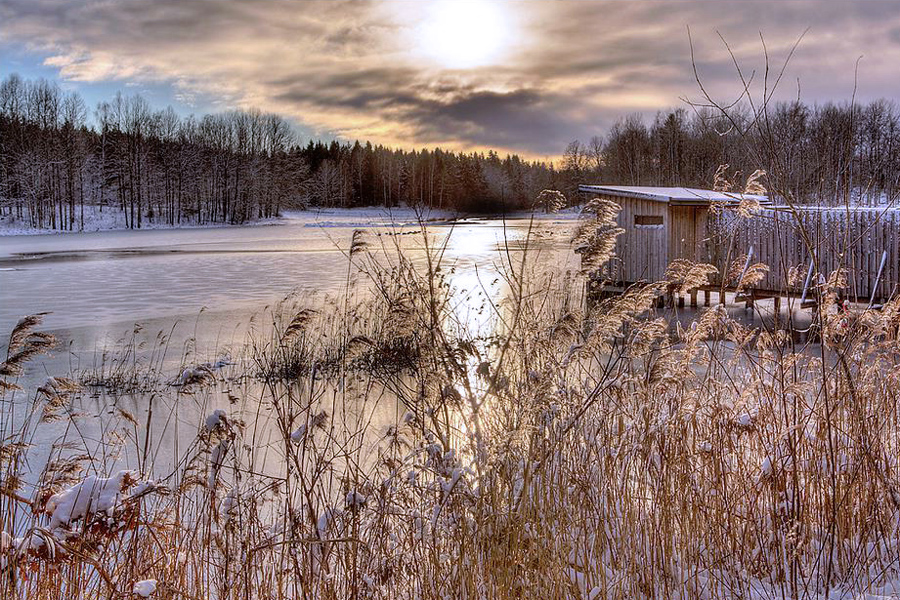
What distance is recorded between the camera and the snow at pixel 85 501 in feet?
8.71

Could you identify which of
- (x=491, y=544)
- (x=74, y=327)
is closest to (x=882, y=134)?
(x=74, y=327)

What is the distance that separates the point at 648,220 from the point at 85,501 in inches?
739

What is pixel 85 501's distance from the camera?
2723 mm

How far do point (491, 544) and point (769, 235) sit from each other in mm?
16795

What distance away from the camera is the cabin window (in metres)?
19.8

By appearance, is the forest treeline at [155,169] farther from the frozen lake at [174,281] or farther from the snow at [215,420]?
the snow at [215,420]

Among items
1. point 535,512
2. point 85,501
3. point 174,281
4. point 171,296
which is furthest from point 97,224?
point 85,501

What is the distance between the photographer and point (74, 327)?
15188 mm

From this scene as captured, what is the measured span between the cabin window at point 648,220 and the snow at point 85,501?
1852cm

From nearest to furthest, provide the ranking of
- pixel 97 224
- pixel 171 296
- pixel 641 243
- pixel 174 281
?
pixel 641 243 → pixel 171 296 → pixel 174 281 → pixel 97 224

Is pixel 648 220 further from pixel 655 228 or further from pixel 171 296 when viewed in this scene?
pixel 171 296

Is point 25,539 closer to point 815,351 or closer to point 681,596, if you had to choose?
point 681,596

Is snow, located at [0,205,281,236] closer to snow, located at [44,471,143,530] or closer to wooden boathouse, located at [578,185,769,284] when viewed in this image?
wooden boathouse, located at [578,185,769,284]

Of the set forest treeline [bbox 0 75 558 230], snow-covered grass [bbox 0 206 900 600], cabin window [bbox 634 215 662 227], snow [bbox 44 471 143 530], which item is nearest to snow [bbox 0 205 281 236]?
forest treeline [bbox 0 75 558 230]
